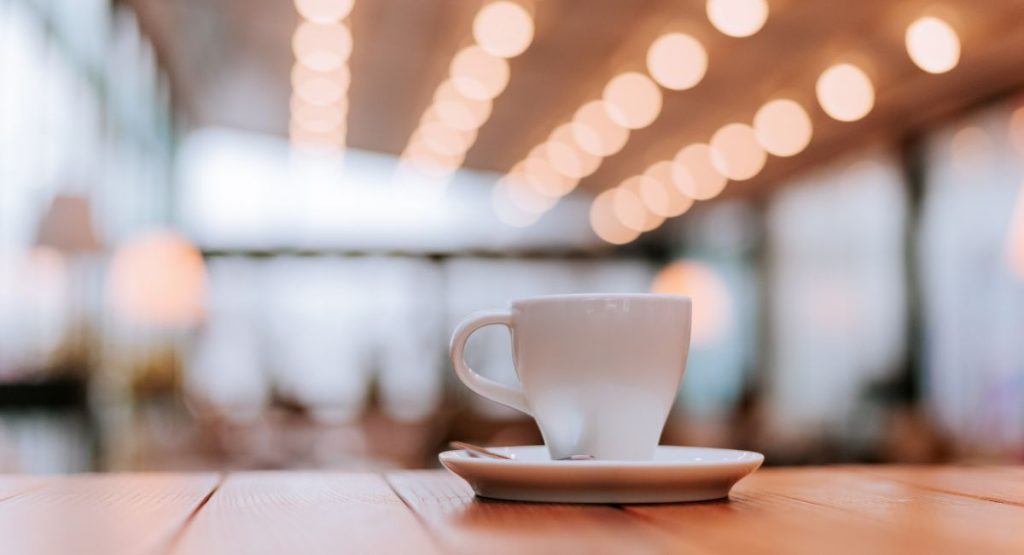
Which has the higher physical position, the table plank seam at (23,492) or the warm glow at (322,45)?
the warm glow at (322,45)

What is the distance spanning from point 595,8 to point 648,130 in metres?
2.47

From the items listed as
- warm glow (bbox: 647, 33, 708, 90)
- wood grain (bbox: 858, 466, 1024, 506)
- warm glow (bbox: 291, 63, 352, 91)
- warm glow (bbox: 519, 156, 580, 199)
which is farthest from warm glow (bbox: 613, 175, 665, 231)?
wood grain (bbox: 858, 466, 1024, 506)

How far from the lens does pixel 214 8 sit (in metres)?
7.13

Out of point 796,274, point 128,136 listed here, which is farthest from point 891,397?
point 128,136

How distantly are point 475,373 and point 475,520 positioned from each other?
234 mm

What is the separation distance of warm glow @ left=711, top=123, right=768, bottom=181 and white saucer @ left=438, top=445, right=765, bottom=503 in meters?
7.22

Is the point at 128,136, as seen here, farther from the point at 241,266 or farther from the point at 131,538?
the point at 131,538

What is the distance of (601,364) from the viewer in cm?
83

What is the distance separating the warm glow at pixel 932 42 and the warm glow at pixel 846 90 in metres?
0.67

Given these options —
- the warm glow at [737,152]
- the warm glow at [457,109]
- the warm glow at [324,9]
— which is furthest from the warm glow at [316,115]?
the warm glow at [737,152]

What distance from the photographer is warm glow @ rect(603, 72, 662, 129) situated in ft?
22.9

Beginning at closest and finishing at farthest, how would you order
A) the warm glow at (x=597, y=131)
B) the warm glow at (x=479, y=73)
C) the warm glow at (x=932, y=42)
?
the warm glow at (x=932, y=42)
the warm glow at (x=479, y=73)
the warm glow at (x=597, y=131)

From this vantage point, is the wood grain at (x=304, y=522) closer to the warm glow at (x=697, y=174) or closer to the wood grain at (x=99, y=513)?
the wood grain at (x=99, y=513)

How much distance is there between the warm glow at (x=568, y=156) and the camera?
8.79 metres
